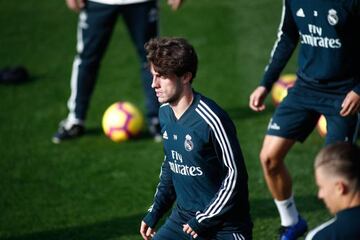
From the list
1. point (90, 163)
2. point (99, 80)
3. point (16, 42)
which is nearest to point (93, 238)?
point (90, 163)

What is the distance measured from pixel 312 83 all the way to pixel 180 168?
1520mm

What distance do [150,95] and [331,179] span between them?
16.8 ft

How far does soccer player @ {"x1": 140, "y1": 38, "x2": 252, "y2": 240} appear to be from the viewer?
4.90 metres

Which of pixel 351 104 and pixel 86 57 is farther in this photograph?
pixel 86 57

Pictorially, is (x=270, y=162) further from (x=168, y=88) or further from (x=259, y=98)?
(x=168, y=88)

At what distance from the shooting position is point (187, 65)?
5062 mm

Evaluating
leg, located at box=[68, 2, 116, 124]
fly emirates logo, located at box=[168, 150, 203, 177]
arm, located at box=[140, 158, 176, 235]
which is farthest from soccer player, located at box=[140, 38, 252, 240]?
leg, located at box=[68, 2, 116, 124]

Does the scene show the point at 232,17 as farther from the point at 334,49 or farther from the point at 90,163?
the point at 334,49

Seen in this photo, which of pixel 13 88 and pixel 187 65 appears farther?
pixel 13 88

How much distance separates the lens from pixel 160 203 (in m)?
5.36

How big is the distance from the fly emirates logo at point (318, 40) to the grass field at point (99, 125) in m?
1.73

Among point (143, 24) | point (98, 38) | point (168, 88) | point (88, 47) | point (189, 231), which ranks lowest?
point (88, 47)

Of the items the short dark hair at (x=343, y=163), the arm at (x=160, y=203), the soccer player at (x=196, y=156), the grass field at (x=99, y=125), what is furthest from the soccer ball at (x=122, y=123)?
the short dark hair at (x=343, y=163)

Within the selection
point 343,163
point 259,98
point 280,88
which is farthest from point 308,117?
point 280,88
